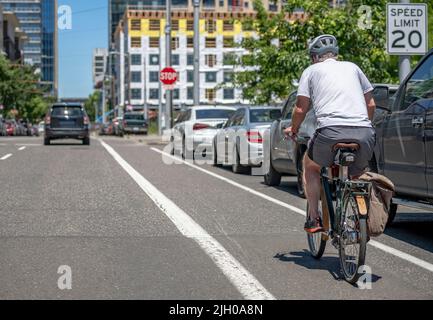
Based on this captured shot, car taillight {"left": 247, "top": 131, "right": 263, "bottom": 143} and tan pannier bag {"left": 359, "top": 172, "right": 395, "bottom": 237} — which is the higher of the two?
tan pannier bag {"left": 359, "top": 172, "right": 395, "bottom": 237}

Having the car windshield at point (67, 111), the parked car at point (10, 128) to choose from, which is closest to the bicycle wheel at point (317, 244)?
the car windshield at point (67, 111)

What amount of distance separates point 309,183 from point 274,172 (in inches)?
301

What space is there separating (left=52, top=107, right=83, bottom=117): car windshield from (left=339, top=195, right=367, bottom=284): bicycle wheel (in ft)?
93.0

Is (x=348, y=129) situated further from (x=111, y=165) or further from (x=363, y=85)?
(x=111, y=165)

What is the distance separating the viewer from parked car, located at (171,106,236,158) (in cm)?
2245

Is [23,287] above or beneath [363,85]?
beneath

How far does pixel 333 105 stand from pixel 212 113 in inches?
664

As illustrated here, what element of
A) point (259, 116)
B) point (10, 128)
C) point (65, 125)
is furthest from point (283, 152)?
point (10, 128)

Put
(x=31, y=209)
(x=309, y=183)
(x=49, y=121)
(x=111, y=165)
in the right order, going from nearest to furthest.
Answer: (x=309, y=183), (x=31, y=209), (x=111, y=165), (x=49, y=121)

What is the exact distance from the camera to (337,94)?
6367mm

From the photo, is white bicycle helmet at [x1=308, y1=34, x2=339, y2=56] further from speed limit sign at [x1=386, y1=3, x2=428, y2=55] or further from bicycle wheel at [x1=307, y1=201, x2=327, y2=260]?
speed limit sign at [x1=386, y1=3, x2=428, y2=55]

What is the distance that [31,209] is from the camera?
10.6m

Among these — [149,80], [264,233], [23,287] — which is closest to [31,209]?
[264,233]

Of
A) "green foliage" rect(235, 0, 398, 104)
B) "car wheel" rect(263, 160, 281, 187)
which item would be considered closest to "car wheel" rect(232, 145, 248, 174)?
"car wheel" rect(263, 160, 281, 187)
